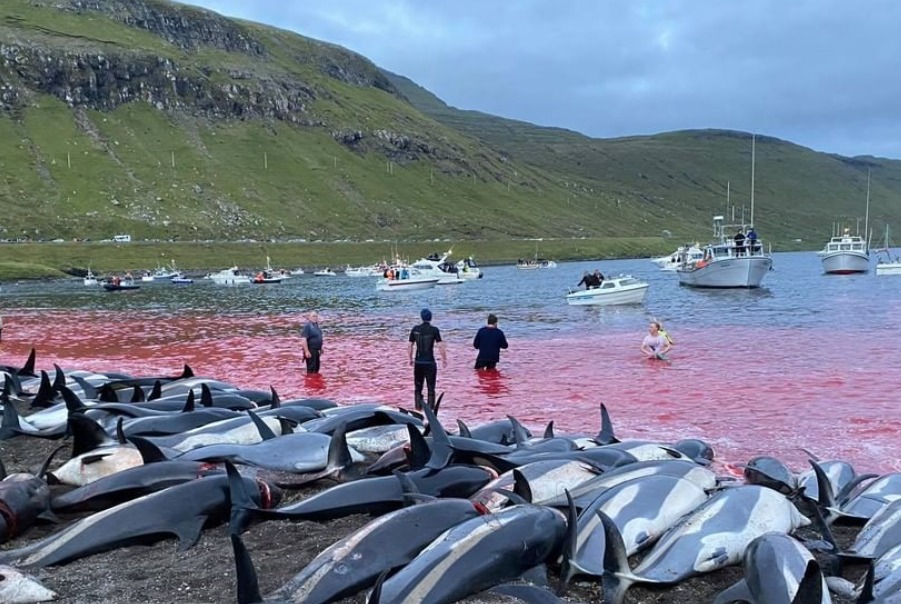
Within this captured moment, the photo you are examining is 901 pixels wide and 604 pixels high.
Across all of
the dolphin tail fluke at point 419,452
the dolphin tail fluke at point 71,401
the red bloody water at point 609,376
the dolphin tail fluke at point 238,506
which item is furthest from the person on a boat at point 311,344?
the dolphin tail fluke at point 238,506

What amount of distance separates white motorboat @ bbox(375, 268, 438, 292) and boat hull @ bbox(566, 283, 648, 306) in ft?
92.7

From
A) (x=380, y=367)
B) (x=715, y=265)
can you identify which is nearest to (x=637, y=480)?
(x=380, y=367)

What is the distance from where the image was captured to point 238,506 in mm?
8758

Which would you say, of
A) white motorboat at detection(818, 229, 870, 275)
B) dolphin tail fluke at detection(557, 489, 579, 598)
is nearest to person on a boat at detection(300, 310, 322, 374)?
dolphin tail fluke at detection(557, 489, 579, 598)

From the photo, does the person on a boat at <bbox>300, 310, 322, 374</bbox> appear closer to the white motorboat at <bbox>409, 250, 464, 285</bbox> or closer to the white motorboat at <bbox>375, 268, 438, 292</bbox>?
the white motorboat at <bbox>375, 268, 438, 292</bbox>

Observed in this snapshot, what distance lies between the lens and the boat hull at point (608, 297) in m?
57.2

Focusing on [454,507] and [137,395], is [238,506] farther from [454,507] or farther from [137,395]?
[137,395]

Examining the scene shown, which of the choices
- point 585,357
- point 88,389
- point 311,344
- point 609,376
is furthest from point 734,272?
point 88,389

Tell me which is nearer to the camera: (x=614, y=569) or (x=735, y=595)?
(x=735, y=595)

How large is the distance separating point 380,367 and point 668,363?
10.8 metres

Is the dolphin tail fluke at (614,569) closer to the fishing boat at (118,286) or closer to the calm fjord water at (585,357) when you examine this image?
the calm fjord water at (585,357)

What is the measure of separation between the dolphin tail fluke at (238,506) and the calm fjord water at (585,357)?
10181 mm

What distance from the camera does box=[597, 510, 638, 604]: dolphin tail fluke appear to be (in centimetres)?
689

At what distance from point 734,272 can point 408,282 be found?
33.1m
